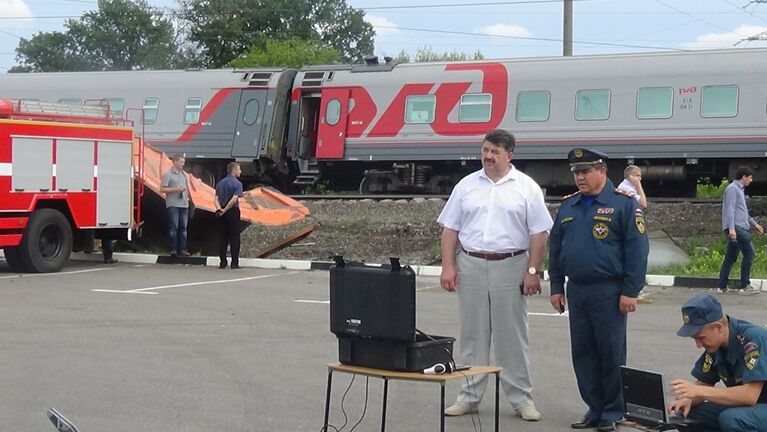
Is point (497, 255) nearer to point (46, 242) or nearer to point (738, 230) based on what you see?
point (738, 230)

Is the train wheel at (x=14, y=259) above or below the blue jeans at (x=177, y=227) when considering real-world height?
below

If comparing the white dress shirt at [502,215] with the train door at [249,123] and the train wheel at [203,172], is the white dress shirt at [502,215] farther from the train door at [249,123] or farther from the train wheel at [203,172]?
the train wheel at [203,172]

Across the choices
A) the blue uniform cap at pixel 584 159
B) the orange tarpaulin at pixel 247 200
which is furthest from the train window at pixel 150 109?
the blue uniform cap at pixel 584 159

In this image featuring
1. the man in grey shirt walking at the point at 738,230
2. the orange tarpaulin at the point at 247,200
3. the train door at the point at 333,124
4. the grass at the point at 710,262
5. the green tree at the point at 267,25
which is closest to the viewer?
the man in grey shirt walking at the point at 738,230

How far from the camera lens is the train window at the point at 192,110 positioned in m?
30.0

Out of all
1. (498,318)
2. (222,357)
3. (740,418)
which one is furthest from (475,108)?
(740,418)

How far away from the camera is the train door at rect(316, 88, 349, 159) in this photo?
92.7 ft

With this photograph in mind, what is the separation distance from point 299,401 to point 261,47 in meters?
76.8

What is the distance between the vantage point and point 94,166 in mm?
17844

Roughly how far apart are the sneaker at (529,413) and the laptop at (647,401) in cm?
172

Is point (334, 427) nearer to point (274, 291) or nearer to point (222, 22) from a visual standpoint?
point (274, 291)

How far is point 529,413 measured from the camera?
7641mm

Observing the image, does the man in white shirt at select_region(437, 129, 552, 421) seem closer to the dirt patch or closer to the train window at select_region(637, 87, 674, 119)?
the dirt patch

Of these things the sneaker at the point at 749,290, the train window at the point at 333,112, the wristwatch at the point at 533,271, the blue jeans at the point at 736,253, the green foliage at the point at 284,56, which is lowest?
the sneaker at the point at 749,290
